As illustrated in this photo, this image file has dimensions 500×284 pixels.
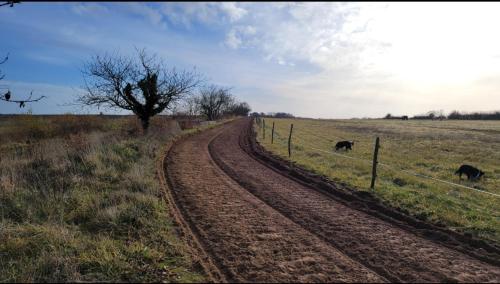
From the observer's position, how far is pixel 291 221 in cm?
694

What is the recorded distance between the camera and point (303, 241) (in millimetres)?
5883

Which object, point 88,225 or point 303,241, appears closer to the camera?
point 303,241

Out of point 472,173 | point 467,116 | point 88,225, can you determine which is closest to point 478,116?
point 467,116

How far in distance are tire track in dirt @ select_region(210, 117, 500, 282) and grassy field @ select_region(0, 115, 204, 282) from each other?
2.59 metres

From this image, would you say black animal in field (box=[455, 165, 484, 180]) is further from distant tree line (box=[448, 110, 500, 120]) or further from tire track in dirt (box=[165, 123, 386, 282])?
distant tree line (box=[448, 110, 500, 120])

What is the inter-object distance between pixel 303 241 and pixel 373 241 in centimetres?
127

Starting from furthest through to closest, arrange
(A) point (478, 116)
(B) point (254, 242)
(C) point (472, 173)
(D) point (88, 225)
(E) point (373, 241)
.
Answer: (A) point (478, 116), (C) point (472, 173), (D) point (88, 225), (E) point (373, 241), (B) point (254, 242)

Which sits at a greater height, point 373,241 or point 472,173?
point 472,173

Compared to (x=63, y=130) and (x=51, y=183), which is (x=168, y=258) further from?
(x=63, y=130)

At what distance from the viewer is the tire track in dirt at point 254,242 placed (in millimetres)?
4711

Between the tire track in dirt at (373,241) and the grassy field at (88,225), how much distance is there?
259 centimetres

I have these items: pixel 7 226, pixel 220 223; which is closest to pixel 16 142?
pixel 7 226

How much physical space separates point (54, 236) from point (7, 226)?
154 centimetres

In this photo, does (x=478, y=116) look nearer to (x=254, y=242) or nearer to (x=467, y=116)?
(x=467, y=116)
